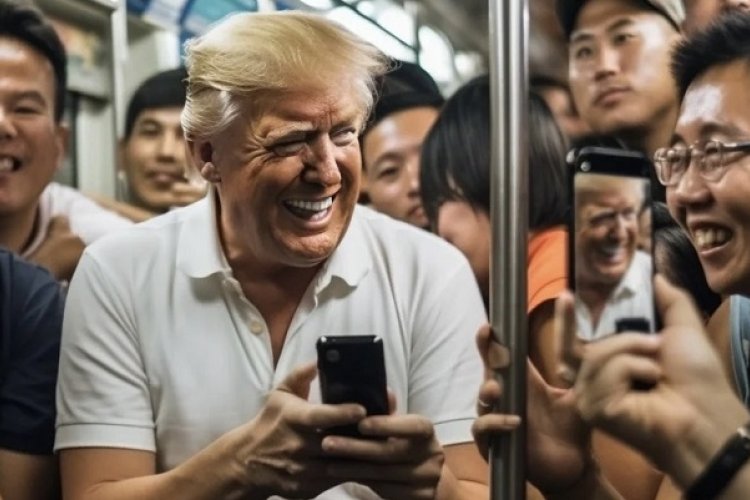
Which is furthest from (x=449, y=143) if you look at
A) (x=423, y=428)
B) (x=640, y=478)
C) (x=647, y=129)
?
(x=640, y=478)

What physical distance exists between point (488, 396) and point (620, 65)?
1.26ft

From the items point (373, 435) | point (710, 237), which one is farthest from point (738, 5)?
point (373, 435)

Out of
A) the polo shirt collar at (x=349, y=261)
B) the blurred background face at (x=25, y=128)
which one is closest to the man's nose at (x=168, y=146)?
the blurred background face at (x=25, y=128)

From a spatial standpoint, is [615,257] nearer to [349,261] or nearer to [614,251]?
[614,251]

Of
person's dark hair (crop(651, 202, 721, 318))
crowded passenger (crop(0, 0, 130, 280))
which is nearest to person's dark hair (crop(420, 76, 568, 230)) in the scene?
person's dark hair (crop(651, 202, 721, 318))

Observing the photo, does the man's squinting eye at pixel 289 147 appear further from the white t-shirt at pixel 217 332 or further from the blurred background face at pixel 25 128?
the blurred background face at pixel 25 128

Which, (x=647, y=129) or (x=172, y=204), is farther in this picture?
(x=172, y=204)

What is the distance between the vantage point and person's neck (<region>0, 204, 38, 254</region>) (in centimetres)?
124

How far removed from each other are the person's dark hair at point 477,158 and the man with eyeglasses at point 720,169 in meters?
0.11

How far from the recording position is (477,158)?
3.67 ft

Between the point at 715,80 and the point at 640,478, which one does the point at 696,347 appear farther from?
the point at 715,80

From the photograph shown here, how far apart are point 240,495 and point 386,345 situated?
0.75ft

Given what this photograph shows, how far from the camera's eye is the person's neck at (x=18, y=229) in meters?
1.24

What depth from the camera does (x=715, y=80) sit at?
3.52 feet
